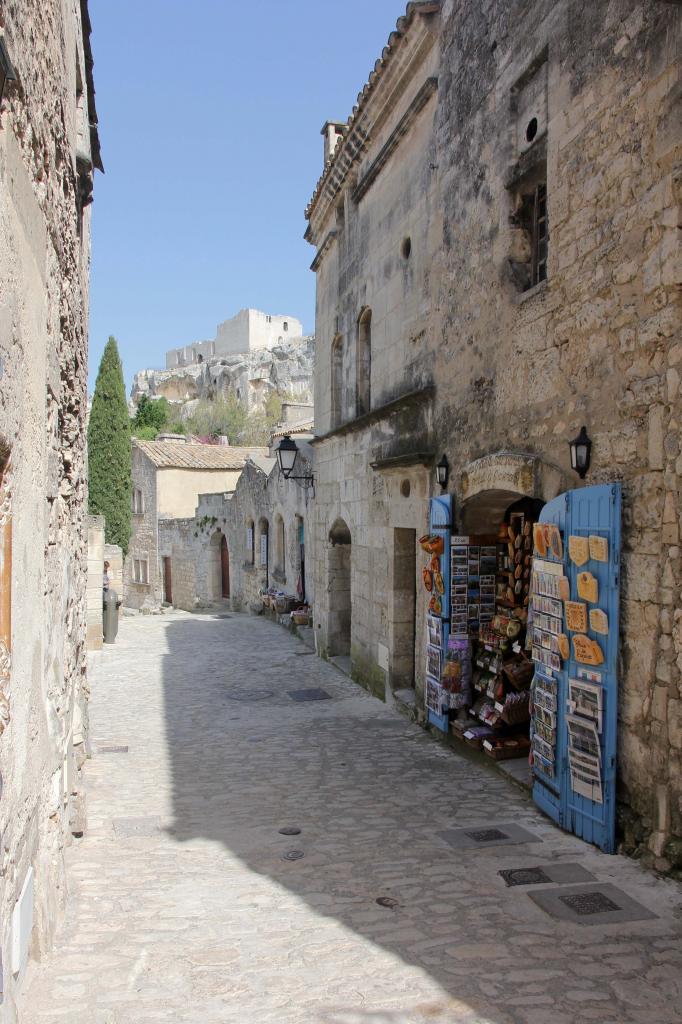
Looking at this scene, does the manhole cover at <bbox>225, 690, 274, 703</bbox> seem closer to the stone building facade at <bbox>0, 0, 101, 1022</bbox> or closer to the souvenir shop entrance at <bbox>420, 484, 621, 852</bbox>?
the souvenir shop entrance at <bbox>420, 484, 621, 852</bbox>

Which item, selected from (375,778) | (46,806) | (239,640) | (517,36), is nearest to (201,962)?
(46,806)

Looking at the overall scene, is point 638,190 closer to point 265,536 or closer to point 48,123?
point 48,123

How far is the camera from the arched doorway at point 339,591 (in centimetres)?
1251

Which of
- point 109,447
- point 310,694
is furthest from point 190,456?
point 310,694

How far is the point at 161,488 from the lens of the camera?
28609 millimetres

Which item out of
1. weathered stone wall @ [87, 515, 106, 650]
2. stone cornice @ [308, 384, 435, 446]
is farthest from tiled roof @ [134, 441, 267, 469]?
stone cornice @ [308, 384, 435, 446]

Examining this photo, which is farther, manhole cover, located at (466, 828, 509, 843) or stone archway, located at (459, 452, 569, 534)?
stone archway, located at (459, 452, 569, 534)

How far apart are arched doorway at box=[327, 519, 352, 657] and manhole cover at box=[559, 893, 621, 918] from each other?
27.1 feet

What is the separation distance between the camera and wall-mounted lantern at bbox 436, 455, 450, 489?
7766mm

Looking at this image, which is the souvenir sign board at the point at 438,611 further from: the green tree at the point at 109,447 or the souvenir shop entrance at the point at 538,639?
the green tree at the point at 109,447

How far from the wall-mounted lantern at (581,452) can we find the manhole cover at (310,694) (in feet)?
19.4

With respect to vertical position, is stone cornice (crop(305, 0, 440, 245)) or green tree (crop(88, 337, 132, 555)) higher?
stone cornice (crop(305, 0, 440, 245))

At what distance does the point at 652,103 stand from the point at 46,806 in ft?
17.1

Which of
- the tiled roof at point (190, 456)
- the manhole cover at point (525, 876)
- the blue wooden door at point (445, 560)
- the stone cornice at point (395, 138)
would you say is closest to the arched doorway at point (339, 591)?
the blue wooden door at point (445, 560)
